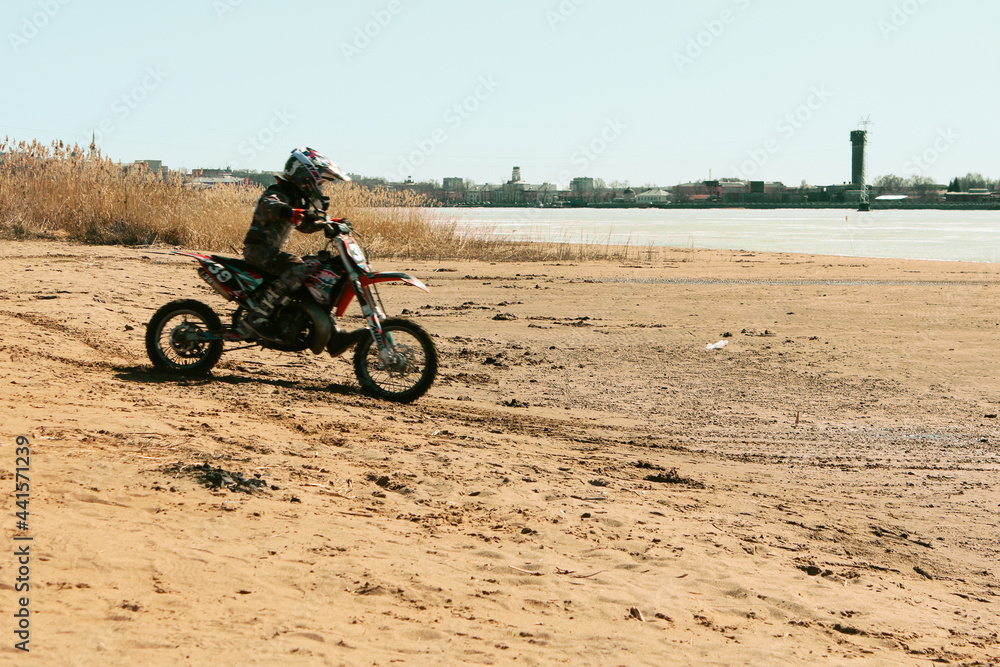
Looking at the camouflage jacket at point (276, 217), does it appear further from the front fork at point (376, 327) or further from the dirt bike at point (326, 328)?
the front fork at point (376, 327)

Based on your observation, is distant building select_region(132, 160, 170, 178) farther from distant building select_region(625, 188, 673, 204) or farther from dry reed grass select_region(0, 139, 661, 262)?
distant building select_region(625, 188, 673, 204)

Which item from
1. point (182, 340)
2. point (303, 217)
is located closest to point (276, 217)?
point (303, 217)

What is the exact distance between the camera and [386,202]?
26.6 meters

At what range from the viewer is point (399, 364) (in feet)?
26.5

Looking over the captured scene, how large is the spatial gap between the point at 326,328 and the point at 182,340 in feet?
4.31

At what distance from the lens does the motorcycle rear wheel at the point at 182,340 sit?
330 inches

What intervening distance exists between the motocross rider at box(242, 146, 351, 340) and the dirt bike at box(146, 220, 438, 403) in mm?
69

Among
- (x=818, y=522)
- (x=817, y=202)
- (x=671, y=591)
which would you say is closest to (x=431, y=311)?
(x=818, y=522)

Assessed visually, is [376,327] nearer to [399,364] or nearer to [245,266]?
[399,364]

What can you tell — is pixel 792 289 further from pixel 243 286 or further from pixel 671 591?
pixel 671 591

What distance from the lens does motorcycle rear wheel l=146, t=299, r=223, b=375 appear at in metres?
8.38

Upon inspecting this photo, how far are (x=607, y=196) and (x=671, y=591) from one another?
185 metres

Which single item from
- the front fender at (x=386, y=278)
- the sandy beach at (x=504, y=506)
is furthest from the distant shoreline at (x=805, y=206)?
the front fender at (x=386, y=278)

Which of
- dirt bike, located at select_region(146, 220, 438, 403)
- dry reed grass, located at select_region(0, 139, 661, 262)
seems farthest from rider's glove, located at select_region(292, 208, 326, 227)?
dry reed grass, located at select_region(0, 139, 661, 262)
